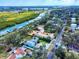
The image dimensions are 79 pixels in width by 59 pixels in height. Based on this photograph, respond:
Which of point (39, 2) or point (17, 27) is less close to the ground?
point (39, 2)

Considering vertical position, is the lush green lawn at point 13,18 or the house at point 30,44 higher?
the lush green lawn at point 13,18

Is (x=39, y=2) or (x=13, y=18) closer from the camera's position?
(x=13, y=18)

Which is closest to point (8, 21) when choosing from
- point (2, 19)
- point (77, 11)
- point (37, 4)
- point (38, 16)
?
point (2, 19)

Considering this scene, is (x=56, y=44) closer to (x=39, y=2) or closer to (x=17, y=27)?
(x=17, y=27)

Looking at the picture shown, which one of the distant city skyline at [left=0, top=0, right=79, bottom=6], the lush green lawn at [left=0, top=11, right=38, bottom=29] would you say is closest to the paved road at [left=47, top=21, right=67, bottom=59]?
the distant city skyline at [left=0, top=0, right=79, bottom=6]

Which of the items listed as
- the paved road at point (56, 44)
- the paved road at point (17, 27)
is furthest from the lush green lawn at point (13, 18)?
the paved road at point (56, 44)

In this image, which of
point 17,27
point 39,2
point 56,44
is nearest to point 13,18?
point 17,27

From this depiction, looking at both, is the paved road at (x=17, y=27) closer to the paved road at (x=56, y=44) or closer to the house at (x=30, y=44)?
the house at (x=30, y=44)

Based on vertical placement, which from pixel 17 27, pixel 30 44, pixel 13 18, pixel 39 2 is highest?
pixel 39 2

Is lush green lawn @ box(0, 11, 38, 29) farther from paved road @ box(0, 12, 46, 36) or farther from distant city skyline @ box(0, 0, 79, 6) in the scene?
distant city skyline @ box(0, 0, 79, 6)

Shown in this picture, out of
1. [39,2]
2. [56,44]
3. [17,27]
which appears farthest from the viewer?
[39,2]
